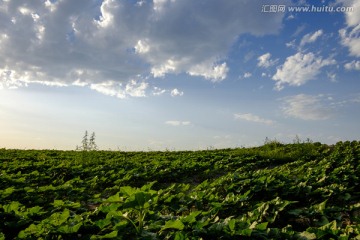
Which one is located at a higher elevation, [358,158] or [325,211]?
[358,158]

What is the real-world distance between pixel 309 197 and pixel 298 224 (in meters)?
1.84

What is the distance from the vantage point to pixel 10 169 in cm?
1312

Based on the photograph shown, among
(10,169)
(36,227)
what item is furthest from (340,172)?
(10,169)

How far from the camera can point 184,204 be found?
21.4 ft

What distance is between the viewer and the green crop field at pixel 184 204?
4391mm

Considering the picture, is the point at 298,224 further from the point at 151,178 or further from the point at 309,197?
the point at 151,178

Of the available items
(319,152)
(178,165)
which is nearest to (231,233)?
(178,165)

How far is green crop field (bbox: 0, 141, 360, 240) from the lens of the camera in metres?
4.39

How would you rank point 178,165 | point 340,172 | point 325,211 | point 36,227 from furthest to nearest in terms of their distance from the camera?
point 178,165 → point 340,172 → point 325,211 → point 36,227

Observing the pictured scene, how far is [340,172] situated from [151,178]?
603 cm

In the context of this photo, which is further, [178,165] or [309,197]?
[178,165]

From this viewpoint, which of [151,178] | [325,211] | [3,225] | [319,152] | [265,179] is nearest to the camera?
[3,225]

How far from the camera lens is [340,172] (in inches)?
399

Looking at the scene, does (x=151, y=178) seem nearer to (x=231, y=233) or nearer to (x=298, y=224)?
(x=298, y=224)
